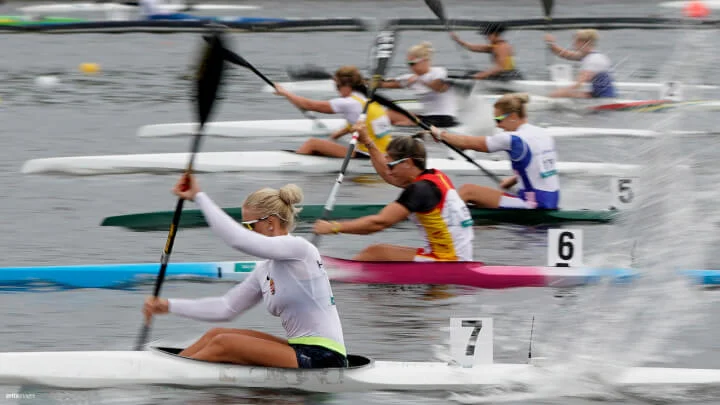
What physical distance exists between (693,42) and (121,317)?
15.0 metres

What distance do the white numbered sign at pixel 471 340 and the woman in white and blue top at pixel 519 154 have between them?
413 cm

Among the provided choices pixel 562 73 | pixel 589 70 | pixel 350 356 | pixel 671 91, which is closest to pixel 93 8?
pixel 562 73

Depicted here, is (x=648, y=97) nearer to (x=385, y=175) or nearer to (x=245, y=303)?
(x=385, y=175)

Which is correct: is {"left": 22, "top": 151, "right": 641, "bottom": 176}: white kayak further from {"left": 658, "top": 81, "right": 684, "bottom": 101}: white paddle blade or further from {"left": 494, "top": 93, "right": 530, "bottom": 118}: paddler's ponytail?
{"left": 494, "top": 93, "right": 530, "bottom": 118}: paddler's ponytail

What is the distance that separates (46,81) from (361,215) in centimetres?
1087

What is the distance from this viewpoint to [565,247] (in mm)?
9078

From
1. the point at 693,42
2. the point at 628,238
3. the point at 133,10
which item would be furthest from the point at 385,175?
the point at 133,10

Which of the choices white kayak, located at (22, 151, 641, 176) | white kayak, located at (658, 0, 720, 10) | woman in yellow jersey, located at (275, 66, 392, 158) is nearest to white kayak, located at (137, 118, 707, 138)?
white kayak, located at (22, 151, 641, 176)

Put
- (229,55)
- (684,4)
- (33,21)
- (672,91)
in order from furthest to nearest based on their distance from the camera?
(684,4), (33,21), (672,91), (229,55)

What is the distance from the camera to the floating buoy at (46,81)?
20.5m

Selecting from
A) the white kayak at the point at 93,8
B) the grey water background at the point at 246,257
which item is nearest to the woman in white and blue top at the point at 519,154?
the grey water background at the point at 246,257

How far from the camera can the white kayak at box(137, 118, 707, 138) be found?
51.4 feet

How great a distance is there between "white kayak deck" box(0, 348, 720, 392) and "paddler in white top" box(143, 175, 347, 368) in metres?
0.07

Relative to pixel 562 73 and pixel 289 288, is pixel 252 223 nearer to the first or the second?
pixel 289 288
